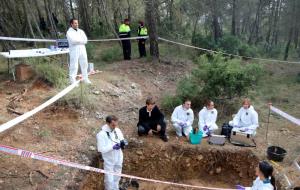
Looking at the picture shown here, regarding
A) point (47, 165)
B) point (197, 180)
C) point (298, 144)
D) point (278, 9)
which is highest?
point (278, 9)

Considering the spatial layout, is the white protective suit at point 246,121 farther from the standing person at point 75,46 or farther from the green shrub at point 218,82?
the standing person at point 75,46

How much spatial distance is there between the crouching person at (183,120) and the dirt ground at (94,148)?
250 millimetres

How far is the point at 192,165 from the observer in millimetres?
7883

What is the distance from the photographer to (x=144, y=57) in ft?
45.1

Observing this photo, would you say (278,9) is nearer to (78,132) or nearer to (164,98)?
(164,98)

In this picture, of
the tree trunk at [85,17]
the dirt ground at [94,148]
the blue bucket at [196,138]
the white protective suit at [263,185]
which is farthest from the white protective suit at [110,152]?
the tree trunk at [85,17]

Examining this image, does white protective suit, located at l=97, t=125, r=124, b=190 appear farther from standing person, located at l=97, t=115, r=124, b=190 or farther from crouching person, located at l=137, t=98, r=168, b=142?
crouching person, located at l=137, t=98, r=168, b=142

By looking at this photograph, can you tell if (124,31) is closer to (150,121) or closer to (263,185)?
(150,121)

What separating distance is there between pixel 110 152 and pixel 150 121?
201cm

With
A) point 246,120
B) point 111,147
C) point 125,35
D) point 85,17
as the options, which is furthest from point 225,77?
point 85,17

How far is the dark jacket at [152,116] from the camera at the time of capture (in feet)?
26.1

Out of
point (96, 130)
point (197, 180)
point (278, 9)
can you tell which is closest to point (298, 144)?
point (197, 180)

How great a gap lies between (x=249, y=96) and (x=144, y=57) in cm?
474

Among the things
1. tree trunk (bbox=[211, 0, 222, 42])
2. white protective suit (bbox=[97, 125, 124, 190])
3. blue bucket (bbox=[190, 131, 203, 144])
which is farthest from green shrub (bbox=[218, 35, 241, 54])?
white protective suit (bbox=[97, 125, 124, 190])
